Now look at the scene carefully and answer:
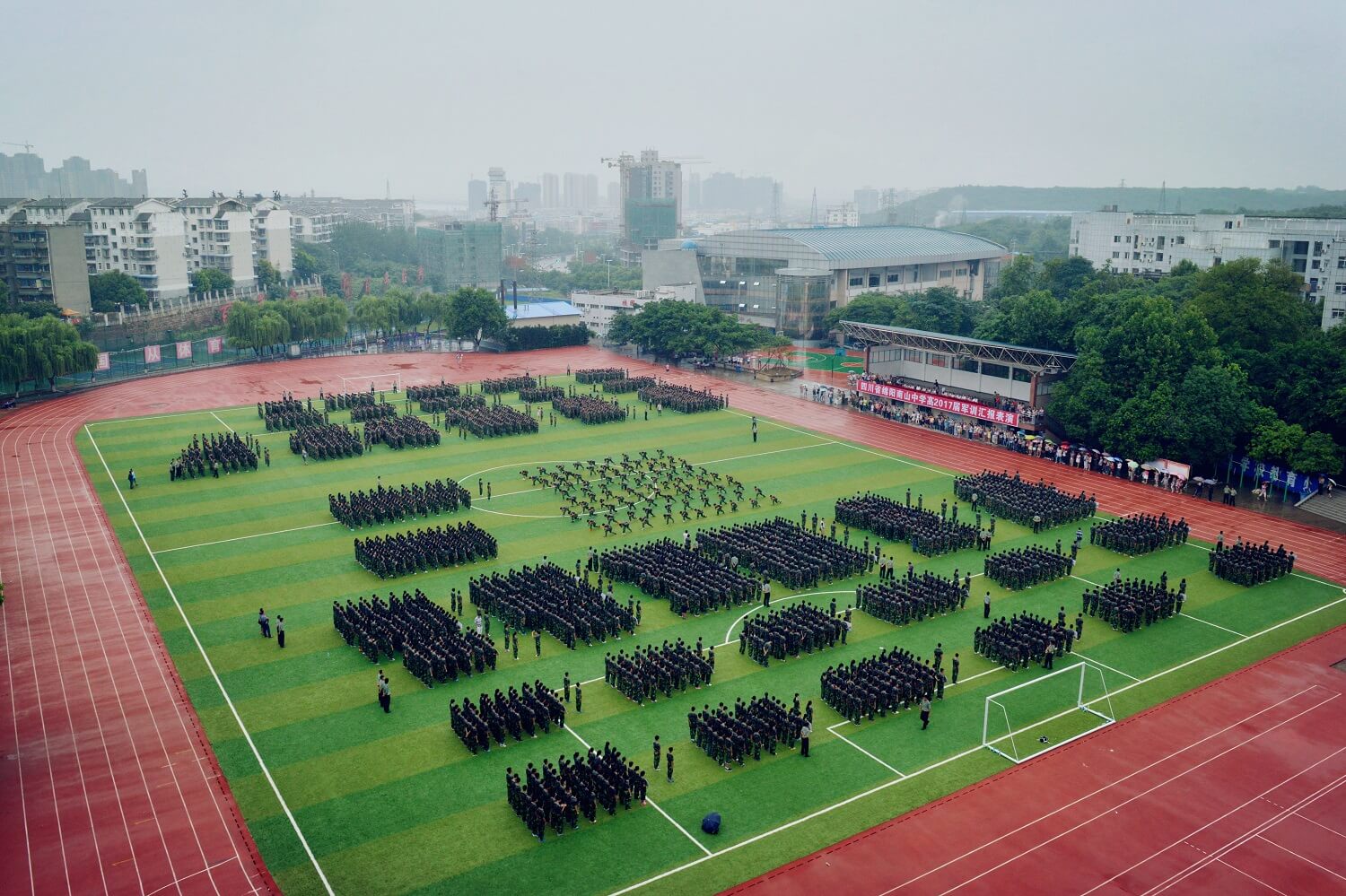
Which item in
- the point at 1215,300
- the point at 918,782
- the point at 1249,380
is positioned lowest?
the point at 918,782

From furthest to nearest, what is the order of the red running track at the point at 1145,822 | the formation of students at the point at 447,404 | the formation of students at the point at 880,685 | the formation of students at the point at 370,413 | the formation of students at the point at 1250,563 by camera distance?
the formation of students at the point at 447,404, the formation of students at the point at 370,413, the formation of students at the point at 1250,563, the formation of students at the point at 880,685, the red running track at the point at 1145,822

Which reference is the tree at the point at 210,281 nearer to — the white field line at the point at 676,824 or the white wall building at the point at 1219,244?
the white wall building at the point at 1219,244

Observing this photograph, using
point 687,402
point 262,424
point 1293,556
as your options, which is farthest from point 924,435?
point 262,424

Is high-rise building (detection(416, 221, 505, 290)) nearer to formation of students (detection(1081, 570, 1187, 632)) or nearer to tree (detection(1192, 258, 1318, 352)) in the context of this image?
tree (detection(1192, 258, 1318, 352))

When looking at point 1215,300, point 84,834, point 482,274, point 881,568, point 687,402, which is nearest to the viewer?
point 84,834

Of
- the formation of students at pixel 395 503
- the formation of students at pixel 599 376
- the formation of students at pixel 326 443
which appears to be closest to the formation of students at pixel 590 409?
the formation of students at pixel 599 376

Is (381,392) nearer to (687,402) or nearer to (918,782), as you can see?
(687,402)

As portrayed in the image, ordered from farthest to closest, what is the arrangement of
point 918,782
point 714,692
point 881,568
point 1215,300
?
point 1215,300 < point 881,568 < point 714,692 < point 918,782
